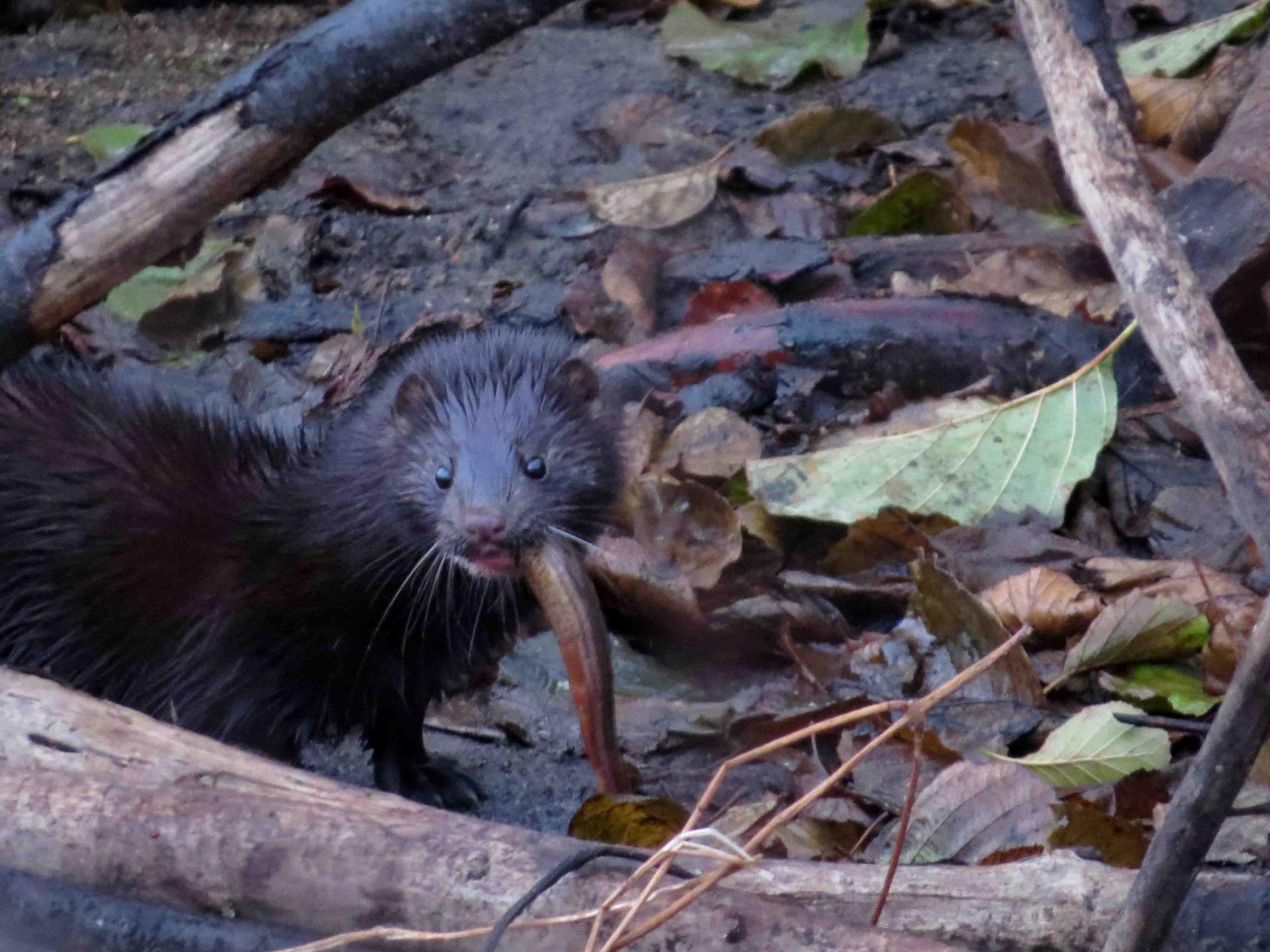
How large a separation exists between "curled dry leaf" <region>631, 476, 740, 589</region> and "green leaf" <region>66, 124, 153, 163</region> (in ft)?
8.82

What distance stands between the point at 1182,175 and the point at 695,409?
1516mm

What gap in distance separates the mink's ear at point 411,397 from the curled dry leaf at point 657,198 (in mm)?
1980

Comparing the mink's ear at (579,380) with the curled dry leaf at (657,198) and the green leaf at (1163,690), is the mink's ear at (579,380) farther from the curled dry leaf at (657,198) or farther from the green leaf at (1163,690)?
the curled dry leaf at (657,198)

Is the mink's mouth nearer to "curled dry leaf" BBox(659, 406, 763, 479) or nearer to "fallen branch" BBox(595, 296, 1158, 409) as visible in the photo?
"curled dry leaf" BBox(659, 406, 763, 479)

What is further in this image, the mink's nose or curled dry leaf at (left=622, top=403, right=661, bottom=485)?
curled dry leaf at (left=622, top=403, right=661, bottom=485)

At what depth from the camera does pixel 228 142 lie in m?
3.16

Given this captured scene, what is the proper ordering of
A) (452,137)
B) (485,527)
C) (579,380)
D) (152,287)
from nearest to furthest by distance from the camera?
(485,527) → (579,380) → (152,287) → (452,137)

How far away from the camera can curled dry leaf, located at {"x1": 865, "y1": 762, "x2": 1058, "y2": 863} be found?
275 cm

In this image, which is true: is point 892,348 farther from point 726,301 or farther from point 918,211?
point 918,211

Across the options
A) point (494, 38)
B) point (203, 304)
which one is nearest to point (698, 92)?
point (203, 304)

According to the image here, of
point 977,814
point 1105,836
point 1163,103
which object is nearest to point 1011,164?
point 1163,103

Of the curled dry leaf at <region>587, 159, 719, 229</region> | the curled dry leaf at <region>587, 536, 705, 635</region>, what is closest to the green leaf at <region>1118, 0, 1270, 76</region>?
the curled dry leaf at <region>587, 159, 719, 229</region>

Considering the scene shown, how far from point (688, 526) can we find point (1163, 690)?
1.21 meters

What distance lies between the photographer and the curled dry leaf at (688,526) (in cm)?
392
